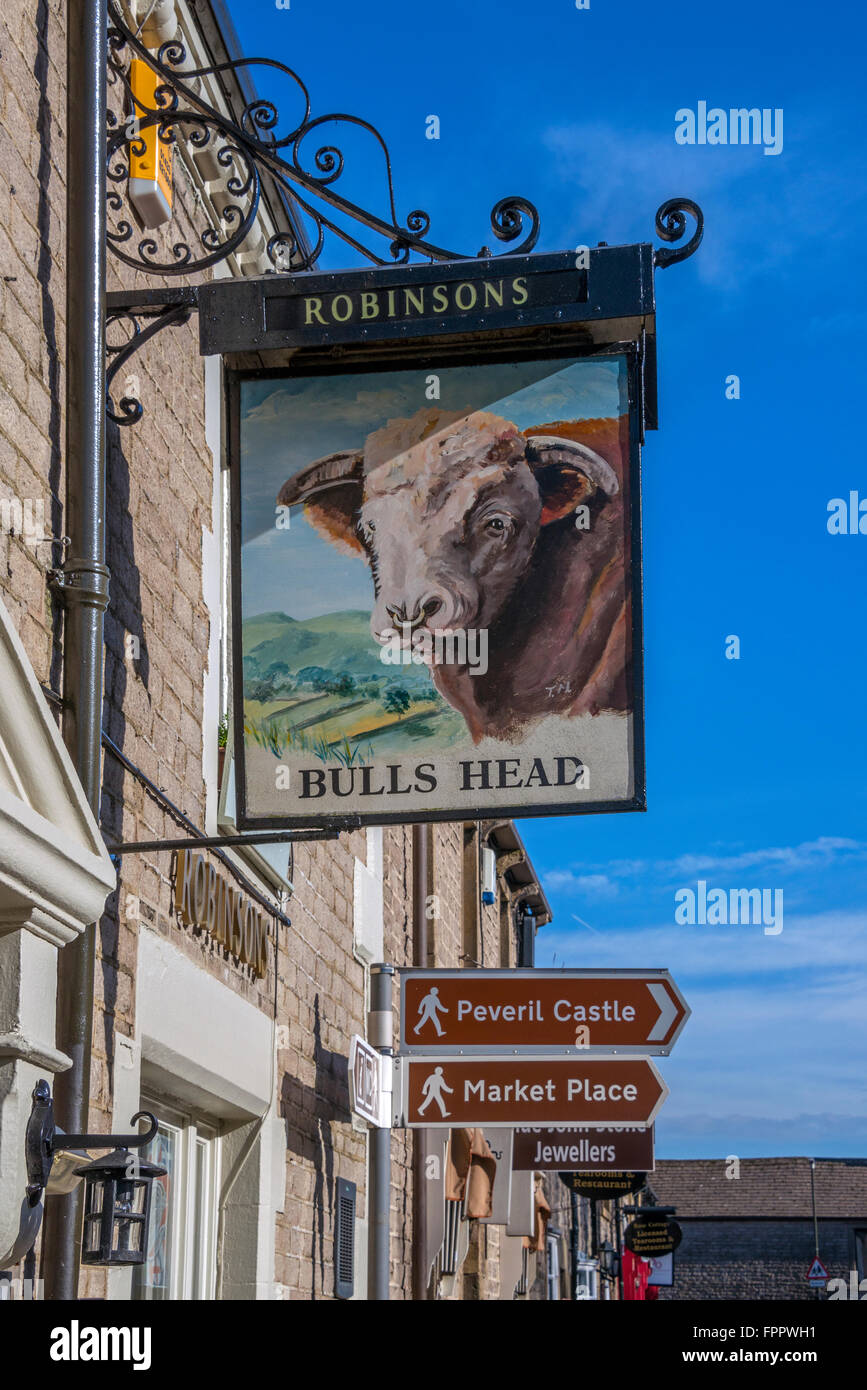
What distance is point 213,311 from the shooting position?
5.64 m

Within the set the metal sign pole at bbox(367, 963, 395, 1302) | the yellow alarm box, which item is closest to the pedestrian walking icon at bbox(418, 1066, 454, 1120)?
the metal sign pole at bbox(367, 963, 395, 1302)

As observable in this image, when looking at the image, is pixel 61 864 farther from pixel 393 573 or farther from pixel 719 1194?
pixel 719 1194

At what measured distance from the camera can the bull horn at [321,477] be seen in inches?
225

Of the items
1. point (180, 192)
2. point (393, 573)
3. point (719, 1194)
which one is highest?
point (180, 192)

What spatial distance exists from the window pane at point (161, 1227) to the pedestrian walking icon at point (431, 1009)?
1.21 meters

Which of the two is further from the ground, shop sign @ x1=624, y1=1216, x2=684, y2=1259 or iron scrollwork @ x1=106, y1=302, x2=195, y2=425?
iron scrollwork @ x1=106, y1=302, x2=195, y2=425

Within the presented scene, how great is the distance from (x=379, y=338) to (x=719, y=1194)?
179 feet

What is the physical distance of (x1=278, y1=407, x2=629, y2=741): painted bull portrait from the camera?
5.52m

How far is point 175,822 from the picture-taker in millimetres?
6219

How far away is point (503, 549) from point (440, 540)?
0.21m

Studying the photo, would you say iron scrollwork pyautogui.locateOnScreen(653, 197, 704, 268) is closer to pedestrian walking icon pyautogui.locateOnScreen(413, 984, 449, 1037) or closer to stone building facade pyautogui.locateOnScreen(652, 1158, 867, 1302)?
pedestrian walking icon pyautogui.locateOnScreen(413, 984, 449, 1037)

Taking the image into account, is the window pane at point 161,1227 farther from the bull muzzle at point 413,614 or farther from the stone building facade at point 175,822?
the bull muzzle at point 413,614
